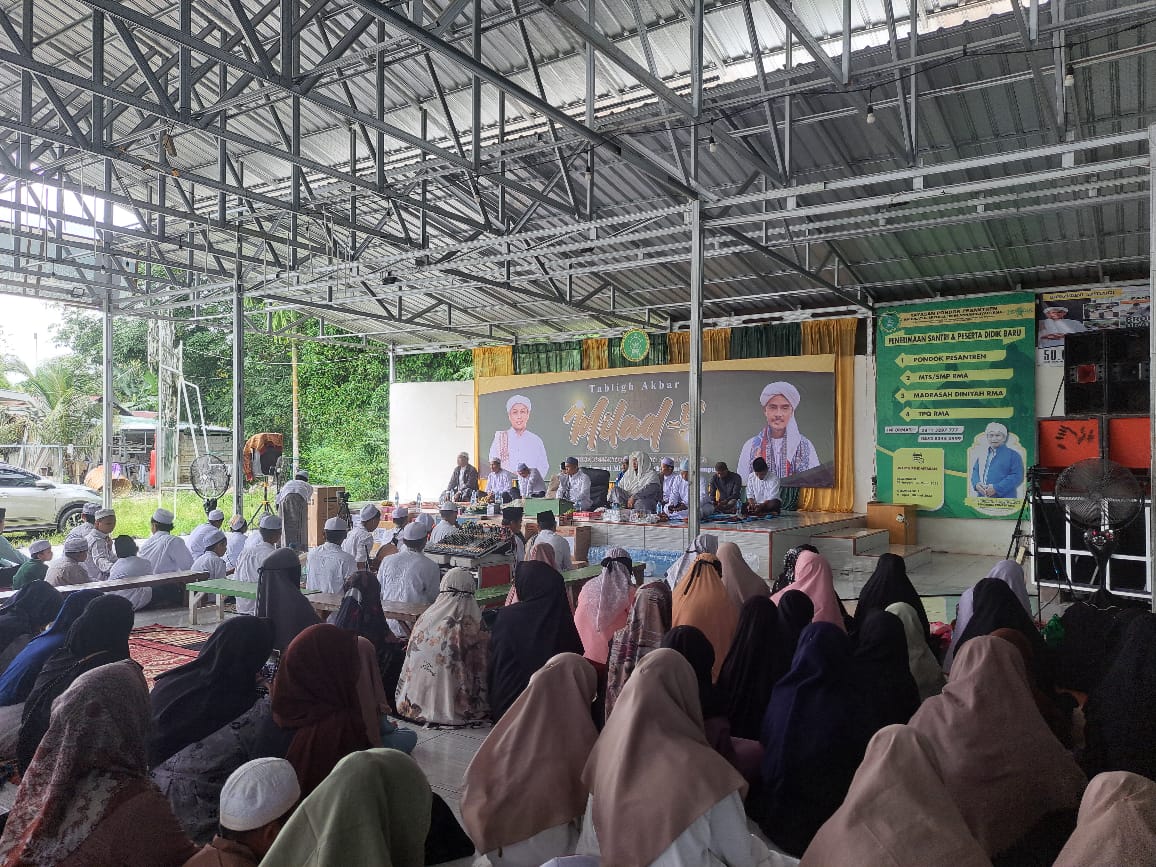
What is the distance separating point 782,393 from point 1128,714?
9.99 meters

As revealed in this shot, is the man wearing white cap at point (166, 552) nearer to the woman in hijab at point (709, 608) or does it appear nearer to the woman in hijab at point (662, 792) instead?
the woman in hijab at point (709, 608)

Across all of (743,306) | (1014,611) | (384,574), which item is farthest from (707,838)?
(743,306)

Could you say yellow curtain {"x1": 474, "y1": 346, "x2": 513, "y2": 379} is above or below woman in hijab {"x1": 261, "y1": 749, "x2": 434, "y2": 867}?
above

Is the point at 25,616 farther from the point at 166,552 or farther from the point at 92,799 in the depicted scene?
the point at 92,799

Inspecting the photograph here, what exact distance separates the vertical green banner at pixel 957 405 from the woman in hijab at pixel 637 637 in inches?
324

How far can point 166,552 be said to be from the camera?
23.9 feet

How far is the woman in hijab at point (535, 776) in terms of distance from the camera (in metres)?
2.74

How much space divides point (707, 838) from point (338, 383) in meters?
19.0

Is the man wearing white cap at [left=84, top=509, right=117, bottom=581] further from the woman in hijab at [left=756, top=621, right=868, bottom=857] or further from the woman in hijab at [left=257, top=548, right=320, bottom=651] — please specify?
the woman in hijab at [left=756, top=621, right=868, bottom=857]

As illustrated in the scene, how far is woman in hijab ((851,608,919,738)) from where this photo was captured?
3.18 meters

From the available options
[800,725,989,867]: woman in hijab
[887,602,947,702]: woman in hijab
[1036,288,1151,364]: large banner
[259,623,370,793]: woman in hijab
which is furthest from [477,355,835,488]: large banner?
[800,725,989,867]: woman in hijab

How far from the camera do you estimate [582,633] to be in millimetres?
4953

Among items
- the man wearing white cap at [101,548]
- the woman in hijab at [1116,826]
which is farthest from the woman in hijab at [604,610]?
the man wearing white cap at [101,548]

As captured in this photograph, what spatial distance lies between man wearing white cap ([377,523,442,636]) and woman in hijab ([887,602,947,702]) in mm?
3135
